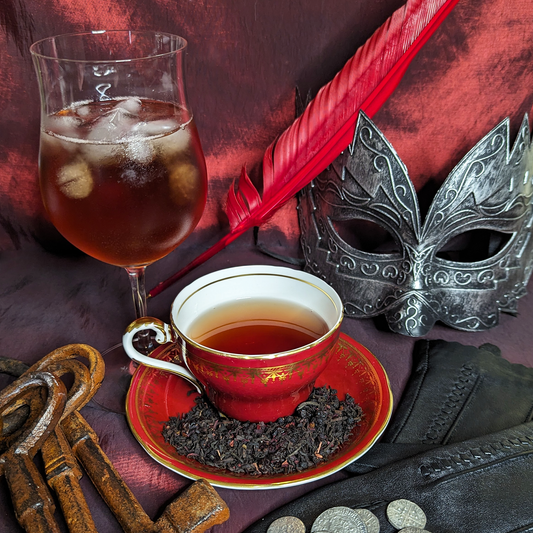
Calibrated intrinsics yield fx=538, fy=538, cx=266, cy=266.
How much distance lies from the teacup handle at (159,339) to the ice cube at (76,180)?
0.22 m

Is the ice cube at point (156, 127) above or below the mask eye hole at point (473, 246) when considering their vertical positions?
above

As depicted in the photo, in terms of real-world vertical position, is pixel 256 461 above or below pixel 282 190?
below

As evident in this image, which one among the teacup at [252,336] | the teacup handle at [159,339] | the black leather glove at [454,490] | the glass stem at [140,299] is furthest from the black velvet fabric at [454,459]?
the glass stem at [140,299]

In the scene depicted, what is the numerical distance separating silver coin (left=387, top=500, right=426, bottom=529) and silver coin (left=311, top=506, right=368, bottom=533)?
4 centimetres

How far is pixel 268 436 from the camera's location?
84 centimetres

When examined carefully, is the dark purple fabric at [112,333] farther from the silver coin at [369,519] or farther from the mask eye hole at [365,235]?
the mask eye hole at [365,235]

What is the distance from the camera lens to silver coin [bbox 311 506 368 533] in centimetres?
69

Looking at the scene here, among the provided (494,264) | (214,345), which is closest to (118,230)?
(214,345)

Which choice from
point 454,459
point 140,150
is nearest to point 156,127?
point 140,150

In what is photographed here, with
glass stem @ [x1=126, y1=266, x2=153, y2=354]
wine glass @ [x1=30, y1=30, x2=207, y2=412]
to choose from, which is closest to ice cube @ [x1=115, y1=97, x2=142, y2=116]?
wine glass @ [x1=30, y1=30, x2=207, y2=412]

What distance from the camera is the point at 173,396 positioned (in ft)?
3.02

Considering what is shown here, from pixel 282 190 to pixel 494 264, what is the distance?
478 mm

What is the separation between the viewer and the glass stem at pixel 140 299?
3.30 ft

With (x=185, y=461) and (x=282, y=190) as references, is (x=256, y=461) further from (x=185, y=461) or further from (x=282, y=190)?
(x=282, y=190)
